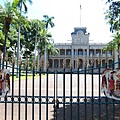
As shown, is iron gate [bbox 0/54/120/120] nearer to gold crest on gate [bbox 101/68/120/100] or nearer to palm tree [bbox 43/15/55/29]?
gold crest on gate [bbox 101/68/120/100]

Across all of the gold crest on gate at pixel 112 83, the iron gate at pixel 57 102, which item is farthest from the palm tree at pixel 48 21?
the gold crest on gate at pixel 112 83

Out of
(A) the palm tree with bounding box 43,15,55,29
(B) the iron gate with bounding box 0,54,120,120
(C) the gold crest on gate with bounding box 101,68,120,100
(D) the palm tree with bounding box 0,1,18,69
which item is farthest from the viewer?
(A) the palm tree with bounding box 43,15,55,29

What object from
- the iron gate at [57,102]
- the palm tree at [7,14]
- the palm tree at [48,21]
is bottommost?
the iron gate at [57,102]

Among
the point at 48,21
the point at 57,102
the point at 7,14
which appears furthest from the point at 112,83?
the point at 48,21

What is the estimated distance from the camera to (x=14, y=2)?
81.4ft

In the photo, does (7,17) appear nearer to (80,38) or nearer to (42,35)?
(42,35)

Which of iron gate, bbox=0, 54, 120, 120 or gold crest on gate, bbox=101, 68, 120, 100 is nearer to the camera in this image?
gold crest on gate, bbox=101, 68, 120, 100

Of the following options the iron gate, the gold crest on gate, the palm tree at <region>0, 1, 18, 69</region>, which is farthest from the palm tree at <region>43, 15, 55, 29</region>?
the gold crest on gate

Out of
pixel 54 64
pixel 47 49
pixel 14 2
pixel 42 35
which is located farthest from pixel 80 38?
pixel 14 2

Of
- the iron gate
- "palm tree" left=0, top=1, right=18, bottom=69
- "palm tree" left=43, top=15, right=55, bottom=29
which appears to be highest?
"palm tree" left=43, top=15, right=55, bottom=29

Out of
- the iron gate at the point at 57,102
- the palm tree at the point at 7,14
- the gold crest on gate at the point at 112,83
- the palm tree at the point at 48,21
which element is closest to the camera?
the gold crest on gate at the point at 112,83

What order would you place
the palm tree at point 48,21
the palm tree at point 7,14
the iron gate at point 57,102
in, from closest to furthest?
the iron gate at point 57,102 → the palm tree at point 7,14 → the palm tree at point 48,21

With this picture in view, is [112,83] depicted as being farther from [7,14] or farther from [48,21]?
[48,21]

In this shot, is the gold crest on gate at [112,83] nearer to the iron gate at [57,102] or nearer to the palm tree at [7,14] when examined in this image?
the iron gate at [57,102]
